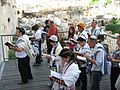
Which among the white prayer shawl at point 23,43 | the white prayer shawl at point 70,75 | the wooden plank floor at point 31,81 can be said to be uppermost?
the white prayer shawl at point 23,43

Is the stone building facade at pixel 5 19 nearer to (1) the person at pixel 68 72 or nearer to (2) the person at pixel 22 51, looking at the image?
(2) the person at pixel 22 51

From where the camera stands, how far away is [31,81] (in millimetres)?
8648

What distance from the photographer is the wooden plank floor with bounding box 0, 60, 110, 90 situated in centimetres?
812

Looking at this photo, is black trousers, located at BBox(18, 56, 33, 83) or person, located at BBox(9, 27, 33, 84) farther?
black trousers, located at BBox(18, 56, 33, 83)

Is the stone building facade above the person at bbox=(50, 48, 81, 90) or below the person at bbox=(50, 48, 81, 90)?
above

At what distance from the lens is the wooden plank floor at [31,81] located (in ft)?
26.7

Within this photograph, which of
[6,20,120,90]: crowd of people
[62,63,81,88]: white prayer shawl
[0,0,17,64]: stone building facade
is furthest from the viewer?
[0,0,17,64]: stone building facade

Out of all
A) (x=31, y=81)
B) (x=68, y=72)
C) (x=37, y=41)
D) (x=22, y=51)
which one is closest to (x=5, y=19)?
(x=37, y=41)

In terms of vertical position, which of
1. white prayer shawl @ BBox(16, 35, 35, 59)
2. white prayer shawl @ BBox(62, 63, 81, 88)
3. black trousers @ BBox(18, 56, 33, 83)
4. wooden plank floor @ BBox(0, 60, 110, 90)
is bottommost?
wooden plank floor @ BBox(0, 60, 110, 90)

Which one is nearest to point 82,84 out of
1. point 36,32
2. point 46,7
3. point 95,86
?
point 95,86

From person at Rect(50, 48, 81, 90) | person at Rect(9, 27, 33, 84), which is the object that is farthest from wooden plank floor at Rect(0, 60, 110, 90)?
person at Rect(50, 48, 81, 90)

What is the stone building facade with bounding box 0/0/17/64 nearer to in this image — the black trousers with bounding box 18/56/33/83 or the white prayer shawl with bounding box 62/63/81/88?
the black trousers with bounding box 18/56/33/83

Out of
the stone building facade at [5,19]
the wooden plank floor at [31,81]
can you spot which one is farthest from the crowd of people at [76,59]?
the stone building facade at [5,19]

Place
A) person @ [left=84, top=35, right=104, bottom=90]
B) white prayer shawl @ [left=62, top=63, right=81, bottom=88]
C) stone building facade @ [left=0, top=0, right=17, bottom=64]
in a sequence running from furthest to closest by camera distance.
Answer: stone building facade @ [left=0, top=0, right=17, bottom=64] → person @ [left=84, top=35, right=104, bottom=90] → white prayer shawl @ [left=62, top=63, right=81, bottom=88]
